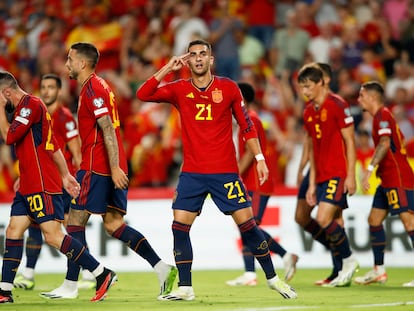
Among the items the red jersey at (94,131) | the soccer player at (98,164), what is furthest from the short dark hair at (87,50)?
the red jersey at (94,131)

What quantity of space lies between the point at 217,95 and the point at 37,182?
199cm

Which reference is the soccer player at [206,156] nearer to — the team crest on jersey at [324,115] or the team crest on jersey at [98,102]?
the team crest on jersey at [98,102]

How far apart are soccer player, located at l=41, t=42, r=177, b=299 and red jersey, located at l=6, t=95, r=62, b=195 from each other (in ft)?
1.18

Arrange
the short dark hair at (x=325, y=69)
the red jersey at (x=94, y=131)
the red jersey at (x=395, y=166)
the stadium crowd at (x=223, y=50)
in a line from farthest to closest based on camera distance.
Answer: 1. the stadium crowd at (x=223, y=50)
2. the short dark hair at (x=325, y=69)
3. the red jersey at (x=395, y=166)
4. the red jersey at (x=94, y=131)

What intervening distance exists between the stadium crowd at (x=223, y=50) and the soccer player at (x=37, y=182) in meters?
7.52

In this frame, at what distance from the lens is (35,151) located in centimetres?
969

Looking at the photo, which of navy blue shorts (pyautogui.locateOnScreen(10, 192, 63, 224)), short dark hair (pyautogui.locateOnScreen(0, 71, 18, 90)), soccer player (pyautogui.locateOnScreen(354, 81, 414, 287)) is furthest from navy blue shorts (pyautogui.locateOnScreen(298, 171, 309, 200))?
short dark hair (pyautogui.locateOnScreen(0, 71, 18, 90))

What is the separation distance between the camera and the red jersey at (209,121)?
31.5 feet

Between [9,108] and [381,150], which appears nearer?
[9,108]

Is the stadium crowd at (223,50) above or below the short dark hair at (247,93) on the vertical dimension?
above

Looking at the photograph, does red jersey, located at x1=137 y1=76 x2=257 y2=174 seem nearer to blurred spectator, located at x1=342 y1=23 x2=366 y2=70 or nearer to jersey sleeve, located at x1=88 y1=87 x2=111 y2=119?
jersey sleeve, located at x1=88 y1=87 x2=111 y2=119

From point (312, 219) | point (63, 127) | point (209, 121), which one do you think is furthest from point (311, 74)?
point (63, 127)

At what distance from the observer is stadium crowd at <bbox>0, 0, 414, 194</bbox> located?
17.8m

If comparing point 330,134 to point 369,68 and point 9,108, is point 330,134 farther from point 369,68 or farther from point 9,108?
point 369,68
